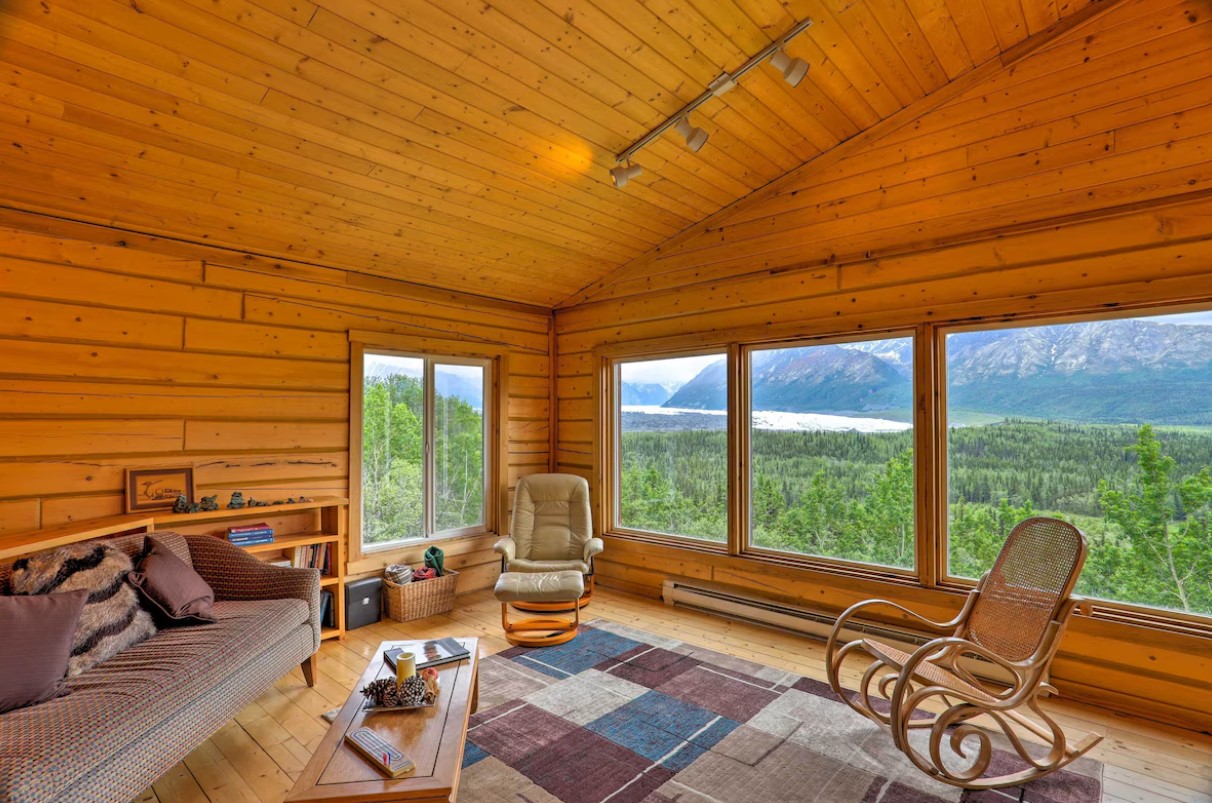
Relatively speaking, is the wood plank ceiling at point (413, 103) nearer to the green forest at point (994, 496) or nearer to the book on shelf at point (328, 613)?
the green forest at point (994, 496)

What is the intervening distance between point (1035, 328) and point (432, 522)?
4.25 m

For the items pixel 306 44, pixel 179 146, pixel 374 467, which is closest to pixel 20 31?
pixel 179 146

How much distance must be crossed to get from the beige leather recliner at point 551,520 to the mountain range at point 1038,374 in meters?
1.73

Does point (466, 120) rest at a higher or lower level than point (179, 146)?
higher

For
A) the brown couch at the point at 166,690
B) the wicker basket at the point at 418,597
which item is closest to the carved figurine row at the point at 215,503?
the brown couch at the point at 166,690

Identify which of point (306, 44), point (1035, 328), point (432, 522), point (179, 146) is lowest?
point (432, 522)

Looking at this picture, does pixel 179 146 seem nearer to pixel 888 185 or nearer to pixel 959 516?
pixel 888 185

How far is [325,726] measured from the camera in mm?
2816

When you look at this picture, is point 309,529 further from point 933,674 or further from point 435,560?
point 933,674

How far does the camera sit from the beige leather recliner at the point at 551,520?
4734 millimetres

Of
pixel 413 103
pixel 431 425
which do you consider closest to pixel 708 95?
pixel 413 103

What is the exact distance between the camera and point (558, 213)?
4.14 meters

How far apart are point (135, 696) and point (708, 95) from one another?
357cm

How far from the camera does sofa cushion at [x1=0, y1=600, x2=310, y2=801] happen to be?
1670 mm
